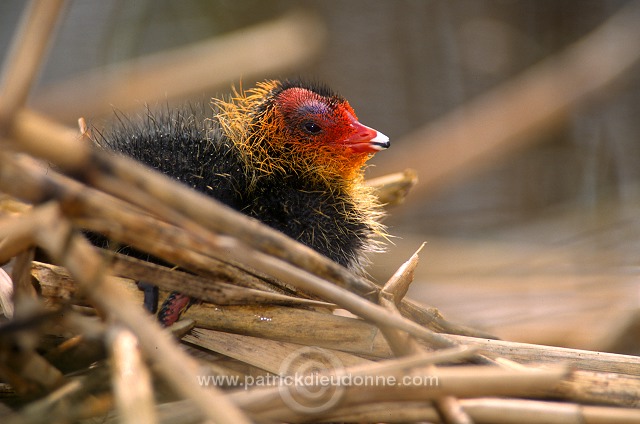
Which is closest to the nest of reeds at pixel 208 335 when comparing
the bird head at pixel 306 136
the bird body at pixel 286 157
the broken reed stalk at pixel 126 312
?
the broken reed stalk at pixel 126 312

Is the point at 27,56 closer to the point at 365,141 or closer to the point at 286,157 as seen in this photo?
the point at 286,157

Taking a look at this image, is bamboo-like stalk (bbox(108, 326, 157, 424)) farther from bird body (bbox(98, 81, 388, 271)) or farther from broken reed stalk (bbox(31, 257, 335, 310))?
bird body (bbox(98, 81, 388, 271))

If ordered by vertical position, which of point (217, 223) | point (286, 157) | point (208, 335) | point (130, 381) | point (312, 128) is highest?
point (312, 128)

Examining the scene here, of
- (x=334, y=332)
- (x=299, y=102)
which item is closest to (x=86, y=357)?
(x=334, y=332)

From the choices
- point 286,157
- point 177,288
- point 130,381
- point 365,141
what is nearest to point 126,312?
point 130,381

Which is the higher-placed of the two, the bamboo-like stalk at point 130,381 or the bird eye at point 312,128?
the bird eye at point 312,128

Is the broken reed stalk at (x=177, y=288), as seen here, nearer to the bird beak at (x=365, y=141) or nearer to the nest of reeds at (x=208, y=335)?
the nest of reeds at (x=208, y=335)

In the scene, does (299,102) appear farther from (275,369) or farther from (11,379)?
(11,379)
